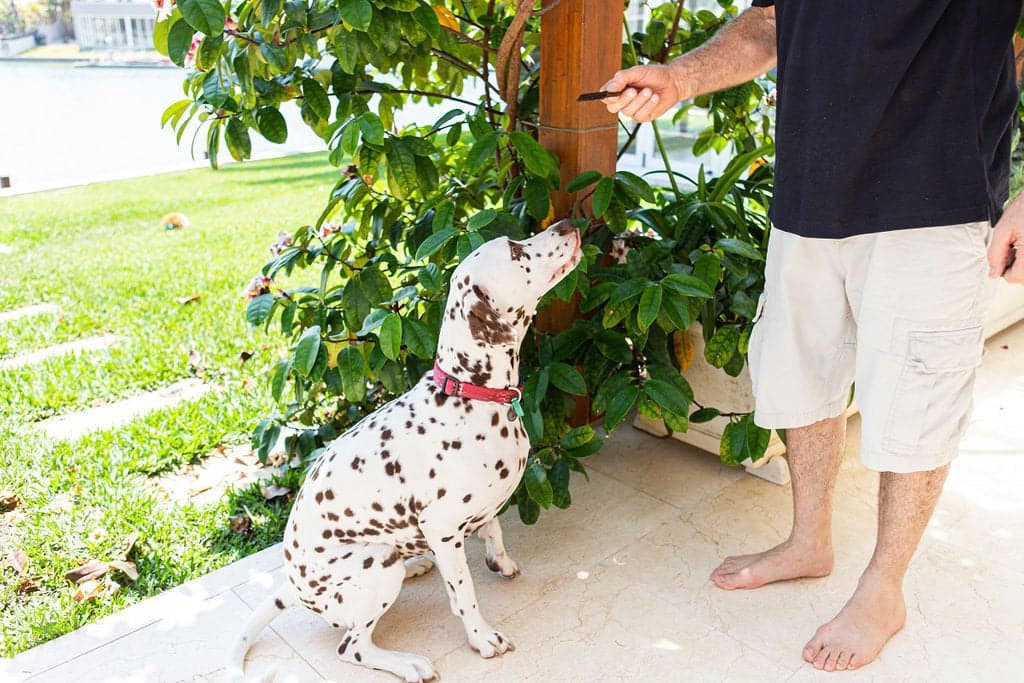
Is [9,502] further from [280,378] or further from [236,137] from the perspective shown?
[236,137]

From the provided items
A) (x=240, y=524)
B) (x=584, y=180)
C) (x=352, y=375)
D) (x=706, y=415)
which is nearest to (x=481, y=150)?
(x=584, y=180)

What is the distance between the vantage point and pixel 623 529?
2.29 metres

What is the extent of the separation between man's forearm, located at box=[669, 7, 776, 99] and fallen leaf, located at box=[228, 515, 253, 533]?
65.1 inches

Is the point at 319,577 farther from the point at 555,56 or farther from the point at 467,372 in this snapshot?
the point at 555,56

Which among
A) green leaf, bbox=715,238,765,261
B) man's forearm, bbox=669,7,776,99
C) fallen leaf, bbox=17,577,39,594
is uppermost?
man's forearm, bbox=669,7,776,99

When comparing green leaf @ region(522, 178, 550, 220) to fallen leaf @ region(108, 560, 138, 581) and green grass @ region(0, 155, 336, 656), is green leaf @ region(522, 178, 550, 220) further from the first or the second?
fallen leaf @ region(108, 560, 138, 581)

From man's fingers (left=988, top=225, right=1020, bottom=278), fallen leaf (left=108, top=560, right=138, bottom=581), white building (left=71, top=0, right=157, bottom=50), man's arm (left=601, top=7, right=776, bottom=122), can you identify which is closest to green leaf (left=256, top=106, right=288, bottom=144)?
man's arm (left=601, top=7, right=776, bottom=122)

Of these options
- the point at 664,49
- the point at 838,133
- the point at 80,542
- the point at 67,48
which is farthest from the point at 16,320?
the point at 67,48

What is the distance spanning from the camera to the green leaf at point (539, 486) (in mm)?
1987

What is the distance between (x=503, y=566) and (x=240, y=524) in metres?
0.83

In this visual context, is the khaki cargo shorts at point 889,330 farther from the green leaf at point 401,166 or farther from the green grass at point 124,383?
the green grass at point 124,383

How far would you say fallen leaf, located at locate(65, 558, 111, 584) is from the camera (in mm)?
2160

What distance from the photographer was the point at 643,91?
69.5 inches

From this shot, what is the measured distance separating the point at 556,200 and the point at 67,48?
15046 mm
